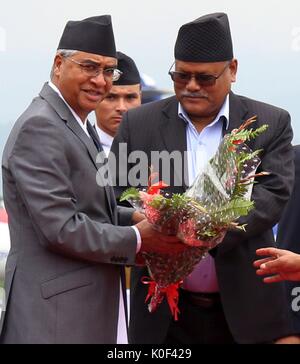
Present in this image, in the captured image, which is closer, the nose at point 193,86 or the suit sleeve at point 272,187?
the suit sleeve at point 272,187

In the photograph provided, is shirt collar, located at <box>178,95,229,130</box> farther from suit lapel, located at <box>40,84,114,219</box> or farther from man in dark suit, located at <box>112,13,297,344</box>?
suit lapel, located at <box>40,84,114,219</box>

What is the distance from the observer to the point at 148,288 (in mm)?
4062

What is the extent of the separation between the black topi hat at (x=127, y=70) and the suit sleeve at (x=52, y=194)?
199 cm

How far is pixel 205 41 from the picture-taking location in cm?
408

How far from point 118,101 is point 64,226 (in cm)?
215

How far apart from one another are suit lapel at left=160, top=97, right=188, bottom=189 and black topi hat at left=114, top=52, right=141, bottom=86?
1231 mm

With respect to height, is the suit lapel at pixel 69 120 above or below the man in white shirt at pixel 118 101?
above

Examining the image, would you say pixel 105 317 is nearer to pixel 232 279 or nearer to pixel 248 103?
pixel 232 279

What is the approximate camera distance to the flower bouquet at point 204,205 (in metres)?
3.42

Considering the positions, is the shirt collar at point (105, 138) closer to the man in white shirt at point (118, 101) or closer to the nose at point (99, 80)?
the man in white shirt at point (118, 101)

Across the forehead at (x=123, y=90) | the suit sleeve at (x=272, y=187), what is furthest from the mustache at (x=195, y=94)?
the forehead at (x=123, y=90)

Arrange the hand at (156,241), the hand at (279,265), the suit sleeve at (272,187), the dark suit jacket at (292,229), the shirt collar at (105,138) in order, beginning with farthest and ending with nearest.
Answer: the shirt collar at (105,138) → the dark suit jacket at (292,229) → the suit sleeve at (272,187) → the hand at (279,265) → the hand at (156,241)

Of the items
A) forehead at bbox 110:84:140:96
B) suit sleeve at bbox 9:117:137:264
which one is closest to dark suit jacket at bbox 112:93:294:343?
suit sleeve at bbox 9:117:137:264


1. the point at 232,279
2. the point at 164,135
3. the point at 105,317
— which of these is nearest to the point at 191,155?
the point at 164,135
